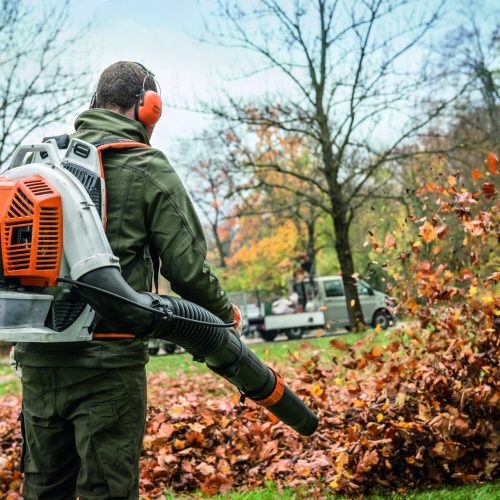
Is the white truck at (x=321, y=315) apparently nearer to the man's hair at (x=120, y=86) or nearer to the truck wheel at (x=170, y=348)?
the truck wheel at (x=170, y=348)

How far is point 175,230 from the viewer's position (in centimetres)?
229

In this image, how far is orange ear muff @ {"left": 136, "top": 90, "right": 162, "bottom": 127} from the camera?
253cm

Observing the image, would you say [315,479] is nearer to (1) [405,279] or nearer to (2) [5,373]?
(1) [405,279]

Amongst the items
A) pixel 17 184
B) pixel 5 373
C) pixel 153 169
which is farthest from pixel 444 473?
pixel 5 373

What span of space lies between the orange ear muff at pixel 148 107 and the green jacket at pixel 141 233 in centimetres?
24

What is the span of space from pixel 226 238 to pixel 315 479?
1578 inches

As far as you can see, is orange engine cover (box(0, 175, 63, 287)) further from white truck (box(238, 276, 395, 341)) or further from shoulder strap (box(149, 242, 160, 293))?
white truck (box(238, 276, 395, 341))

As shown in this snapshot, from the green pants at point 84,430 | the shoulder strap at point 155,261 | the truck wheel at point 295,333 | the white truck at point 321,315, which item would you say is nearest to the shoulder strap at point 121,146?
the shoulder strap at point 155,261

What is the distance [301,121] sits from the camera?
16.5 meters

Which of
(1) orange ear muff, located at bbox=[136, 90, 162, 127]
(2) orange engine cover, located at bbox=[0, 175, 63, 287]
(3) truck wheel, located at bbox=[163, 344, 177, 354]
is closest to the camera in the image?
(2) orange engine cover, located at bbox=[0, 175, 63, 287]

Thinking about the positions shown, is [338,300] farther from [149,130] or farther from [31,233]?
[31,233]

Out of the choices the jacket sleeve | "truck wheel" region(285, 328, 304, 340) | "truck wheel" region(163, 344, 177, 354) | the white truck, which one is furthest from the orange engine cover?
"truck wheel" region(285, 328, 304, 340)

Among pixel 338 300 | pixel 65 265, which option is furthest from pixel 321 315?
pixel 65 265

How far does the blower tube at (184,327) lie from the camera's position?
82.3 inches
